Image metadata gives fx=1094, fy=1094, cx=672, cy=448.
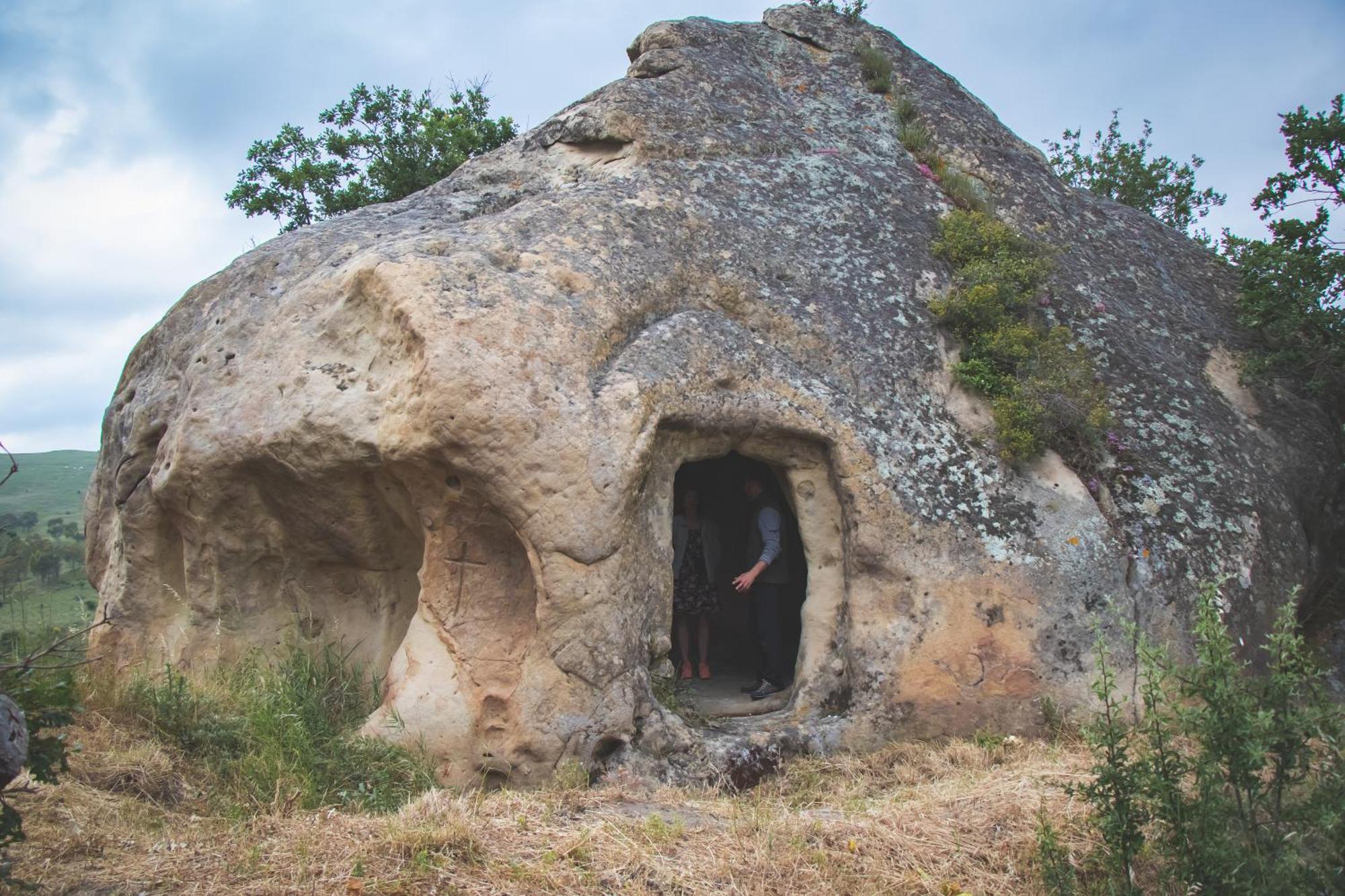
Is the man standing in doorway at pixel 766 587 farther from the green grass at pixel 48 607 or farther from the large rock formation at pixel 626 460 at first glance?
the green grass at pixel 48 607

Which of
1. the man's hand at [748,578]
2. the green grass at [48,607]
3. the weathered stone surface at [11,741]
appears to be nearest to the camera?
the weathered stone surface at [11,741]

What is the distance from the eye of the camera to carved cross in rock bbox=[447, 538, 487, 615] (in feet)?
22.1

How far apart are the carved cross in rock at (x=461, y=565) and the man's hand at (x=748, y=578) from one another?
188cm

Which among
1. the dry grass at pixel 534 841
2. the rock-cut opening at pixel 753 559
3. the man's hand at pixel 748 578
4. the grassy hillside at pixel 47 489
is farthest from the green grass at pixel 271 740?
the grassy hillside at pixel 47 489

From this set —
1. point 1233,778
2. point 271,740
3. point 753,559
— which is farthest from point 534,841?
point 753,559

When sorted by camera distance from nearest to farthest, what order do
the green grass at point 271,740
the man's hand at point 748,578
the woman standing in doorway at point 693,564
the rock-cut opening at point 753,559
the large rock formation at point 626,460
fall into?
the green grass at point 271,740 → the large rock formation at point 626,460 → the rock-cut opening at point 753,559 → the man's hand at point 748,578 → the woman standing in doorway at point 693,564

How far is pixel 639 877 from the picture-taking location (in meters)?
4.64

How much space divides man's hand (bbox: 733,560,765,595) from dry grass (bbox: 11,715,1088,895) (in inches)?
73.0

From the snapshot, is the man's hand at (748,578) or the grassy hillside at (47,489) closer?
the man's hand at (748,578)

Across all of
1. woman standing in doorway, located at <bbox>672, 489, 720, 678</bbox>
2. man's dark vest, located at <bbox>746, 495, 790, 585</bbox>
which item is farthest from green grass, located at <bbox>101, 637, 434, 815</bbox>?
man's dark vest, located at <bbox>746, 495, 790, 585</bbox>

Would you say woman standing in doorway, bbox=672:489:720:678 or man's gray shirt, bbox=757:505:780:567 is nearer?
man's gray shirt, bbox=757:505:780:567

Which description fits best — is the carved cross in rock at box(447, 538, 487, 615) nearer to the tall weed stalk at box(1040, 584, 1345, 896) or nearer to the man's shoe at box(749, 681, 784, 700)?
the man's shoe at box(749, 681, 784, 700)

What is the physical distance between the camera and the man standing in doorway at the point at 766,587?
8.02 meters

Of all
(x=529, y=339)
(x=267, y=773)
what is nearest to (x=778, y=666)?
(x=529, y=339)
